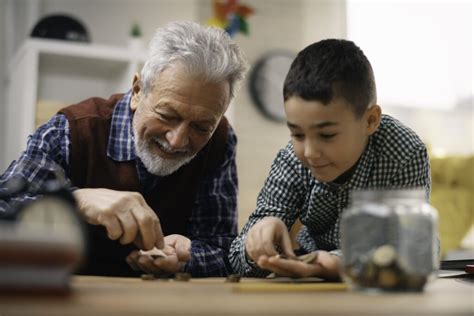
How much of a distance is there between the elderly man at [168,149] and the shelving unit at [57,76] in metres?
1.67

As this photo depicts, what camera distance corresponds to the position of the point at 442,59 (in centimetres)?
624

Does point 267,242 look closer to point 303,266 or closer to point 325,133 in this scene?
point 303,266

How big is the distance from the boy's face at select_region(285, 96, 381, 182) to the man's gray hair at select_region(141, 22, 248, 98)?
0.45 meters

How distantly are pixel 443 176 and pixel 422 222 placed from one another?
4760 millimetres

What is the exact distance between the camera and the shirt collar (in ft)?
6.22

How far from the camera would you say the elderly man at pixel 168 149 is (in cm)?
174

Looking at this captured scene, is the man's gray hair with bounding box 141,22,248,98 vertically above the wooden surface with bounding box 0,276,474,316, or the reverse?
the man's gray hair with bounding box 141,22,248,98

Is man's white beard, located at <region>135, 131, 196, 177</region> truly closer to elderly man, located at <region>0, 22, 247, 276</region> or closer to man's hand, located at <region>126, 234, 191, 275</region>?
elderly man, located at <region>0, 22, 247, 276</region>

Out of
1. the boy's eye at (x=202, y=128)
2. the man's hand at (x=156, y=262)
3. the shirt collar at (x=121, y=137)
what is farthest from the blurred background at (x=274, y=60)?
the man's hand at (x=156, y=262)

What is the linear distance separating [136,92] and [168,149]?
25cm

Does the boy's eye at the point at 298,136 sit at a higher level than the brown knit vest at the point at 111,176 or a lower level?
higher

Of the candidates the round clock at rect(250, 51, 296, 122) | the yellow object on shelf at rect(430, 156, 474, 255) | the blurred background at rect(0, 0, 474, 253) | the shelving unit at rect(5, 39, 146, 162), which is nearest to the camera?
the shelving unit at rect(5, 39, 146, 162)

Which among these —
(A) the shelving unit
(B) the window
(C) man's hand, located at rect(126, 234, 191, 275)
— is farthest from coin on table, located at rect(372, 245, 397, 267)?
(B) the window

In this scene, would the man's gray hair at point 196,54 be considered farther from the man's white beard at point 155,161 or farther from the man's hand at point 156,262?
the man's hand at point 156,262
